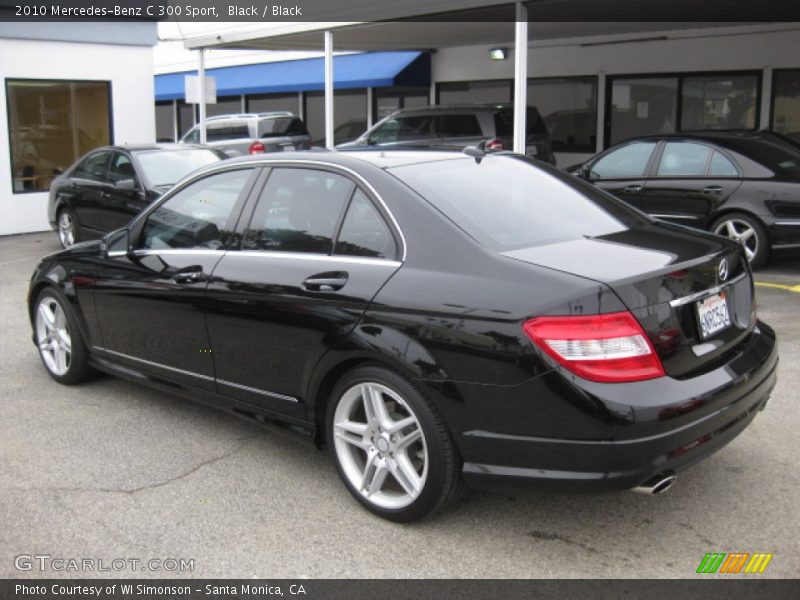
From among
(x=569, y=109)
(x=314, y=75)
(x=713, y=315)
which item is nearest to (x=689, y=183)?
(x=713, y=315)

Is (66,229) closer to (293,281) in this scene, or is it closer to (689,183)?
(689,183)

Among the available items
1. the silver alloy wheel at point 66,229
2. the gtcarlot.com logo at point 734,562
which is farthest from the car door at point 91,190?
the gtcarlot.com logo at point 734,562

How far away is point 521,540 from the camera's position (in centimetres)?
350

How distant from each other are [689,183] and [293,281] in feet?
22.6

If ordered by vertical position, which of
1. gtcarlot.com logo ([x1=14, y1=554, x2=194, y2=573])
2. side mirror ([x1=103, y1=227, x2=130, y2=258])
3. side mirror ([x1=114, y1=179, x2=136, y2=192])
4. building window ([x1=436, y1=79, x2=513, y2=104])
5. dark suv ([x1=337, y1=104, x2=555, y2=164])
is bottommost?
gtcarlot.com logo ([x1=14, y1=554, x2=194, y2=573])

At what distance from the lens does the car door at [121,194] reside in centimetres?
1017

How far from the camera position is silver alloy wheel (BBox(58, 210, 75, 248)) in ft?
38.4

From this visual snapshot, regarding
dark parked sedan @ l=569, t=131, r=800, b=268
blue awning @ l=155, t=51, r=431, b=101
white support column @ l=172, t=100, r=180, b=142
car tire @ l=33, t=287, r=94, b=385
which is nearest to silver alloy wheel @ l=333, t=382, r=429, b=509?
car tire @ l=33, t=287, r=94, b=385

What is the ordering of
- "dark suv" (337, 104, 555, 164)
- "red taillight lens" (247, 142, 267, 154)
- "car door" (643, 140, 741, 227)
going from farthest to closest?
"red taillight lens" (247, 142, 267, 154), "dark suv" (337, 104, 555, 164), "car door" (643, 140, 741, 227)

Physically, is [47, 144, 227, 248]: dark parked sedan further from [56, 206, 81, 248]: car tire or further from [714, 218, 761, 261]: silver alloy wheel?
[714, 218, 761, 261]: silver alloy wheel

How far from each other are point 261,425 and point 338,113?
809 inches

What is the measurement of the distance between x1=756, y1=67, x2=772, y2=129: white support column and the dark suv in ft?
13.2

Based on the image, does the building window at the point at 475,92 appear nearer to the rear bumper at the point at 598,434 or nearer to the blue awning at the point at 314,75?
the blue awning at the point at 314,75
